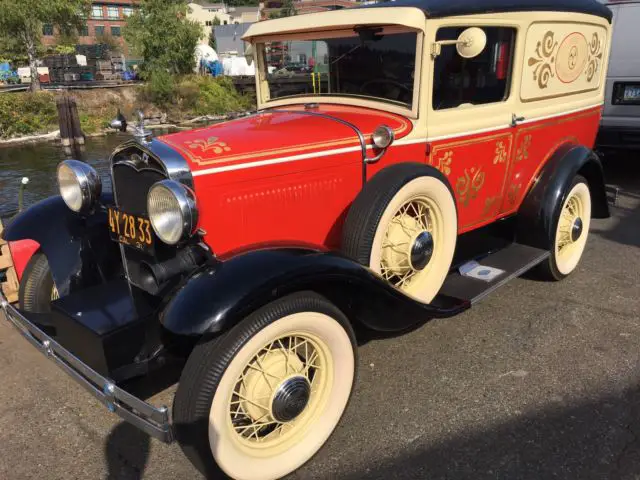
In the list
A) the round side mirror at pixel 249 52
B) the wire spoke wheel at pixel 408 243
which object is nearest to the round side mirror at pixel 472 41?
the wire spoke wheel at pixel 408 243

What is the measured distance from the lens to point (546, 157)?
4.02 m

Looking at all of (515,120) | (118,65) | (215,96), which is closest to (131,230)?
(515,120)

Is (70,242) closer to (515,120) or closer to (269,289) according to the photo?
(269,289)

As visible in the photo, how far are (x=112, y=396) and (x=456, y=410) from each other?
169cm

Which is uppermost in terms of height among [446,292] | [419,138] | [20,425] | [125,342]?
[419,138]

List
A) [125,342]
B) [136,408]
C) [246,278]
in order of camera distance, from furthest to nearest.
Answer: [125,342] → [246,278] → [136,408]

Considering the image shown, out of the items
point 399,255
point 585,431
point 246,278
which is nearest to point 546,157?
point 399,255

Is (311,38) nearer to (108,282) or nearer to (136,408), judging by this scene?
(108,282)

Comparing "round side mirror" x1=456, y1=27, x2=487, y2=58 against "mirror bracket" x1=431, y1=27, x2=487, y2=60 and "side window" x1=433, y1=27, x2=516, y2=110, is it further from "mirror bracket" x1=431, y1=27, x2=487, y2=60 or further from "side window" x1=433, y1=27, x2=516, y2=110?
"side window" x1=433, y1=27, x2=516, y2=110

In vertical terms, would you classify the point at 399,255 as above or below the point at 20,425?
above

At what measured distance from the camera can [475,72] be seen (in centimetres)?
329

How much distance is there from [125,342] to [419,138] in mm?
1957

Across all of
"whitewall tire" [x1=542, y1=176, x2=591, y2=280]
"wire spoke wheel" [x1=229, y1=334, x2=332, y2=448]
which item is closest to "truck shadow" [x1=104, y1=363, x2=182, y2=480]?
"wire spoke wheel" [x1=229, y1=334, x2=332, y2=448]

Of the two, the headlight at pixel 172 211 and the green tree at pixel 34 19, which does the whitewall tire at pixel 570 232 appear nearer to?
the headlight at pixel 172 211
